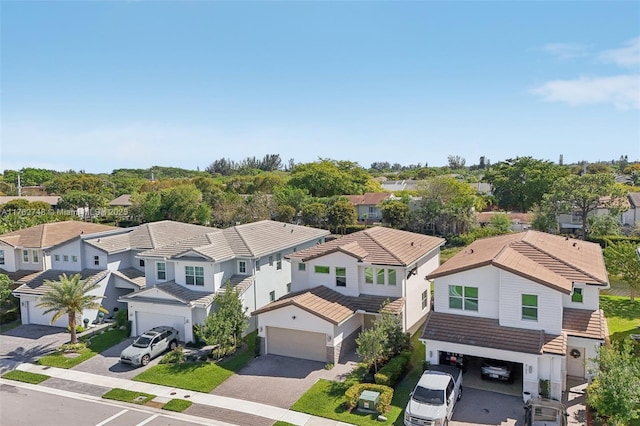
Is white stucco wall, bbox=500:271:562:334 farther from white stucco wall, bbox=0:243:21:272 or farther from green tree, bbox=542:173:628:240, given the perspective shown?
white stucco wall, bbox=0:243:21:272

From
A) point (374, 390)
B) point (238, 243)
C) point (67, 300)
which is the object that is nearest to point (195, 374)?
point (374, 390)

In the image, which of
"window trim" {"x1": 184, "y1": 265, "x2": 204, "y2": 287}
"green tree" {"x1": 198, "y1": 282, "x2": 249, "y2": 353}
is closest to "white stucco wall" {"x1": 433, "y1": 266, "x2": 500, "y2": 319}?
"green tree" {"x1": 198, "y1": 282, "x2": 249, "y2": 353}

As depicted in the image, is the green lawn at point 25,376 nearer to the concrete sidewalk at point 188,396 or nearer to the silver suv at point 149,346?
the concrete sidewalk at point 188,396

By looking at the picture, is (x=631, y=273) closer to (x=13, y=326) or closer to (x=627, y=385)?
(x=627, y=385)

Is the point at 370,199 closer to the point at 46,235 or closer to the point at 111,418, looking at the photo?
the point at 46,235

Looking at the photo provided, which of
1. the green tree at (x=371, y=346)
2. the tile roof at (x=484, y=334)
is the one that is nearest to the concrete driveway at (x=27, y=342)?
the green tree at (x=371, y=346)

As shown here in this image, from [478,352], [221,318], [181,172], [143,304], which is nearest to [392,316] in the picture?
[478,352]
